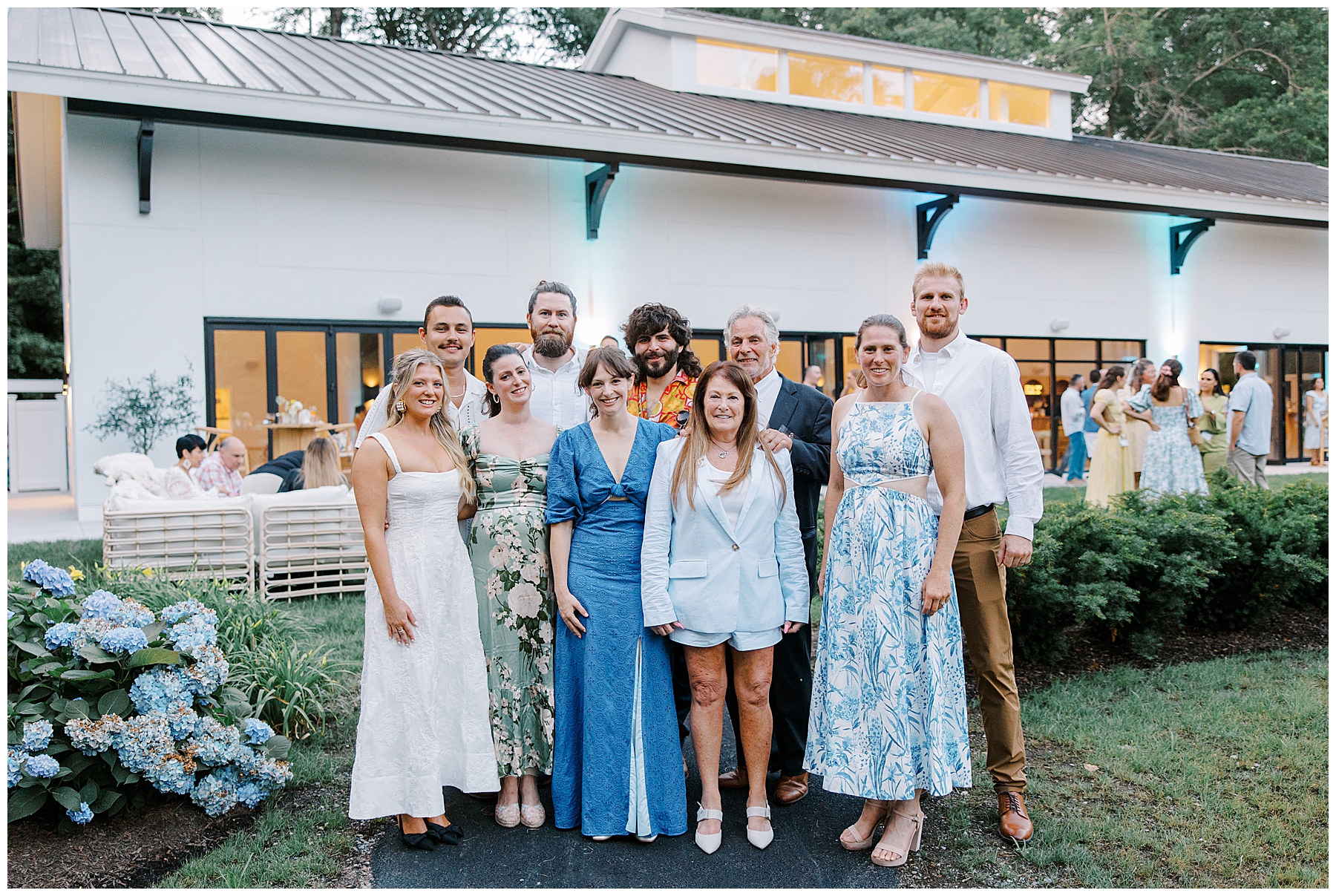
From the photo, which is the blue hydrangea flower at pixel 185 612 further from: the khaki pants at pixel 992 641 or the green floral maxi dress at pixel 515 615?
the khaki pants at pixel 992 641

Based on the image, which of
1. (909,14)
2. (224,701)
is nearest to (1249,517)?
(224,701)

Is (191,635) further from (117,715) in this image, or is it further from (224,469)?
(224,469)

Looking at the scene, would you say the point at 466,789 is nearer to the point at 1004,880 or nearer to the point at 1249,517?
the point at 1004,880

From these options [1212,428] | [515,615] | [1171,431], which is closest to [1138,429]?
[1171,431]

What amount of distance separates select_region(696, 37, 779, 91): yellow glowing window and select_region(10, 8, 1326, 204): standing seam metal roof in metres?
0.50

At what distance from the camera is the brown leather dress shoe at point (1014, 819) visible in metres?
3.56

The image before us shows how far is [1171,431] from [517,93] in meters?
10.4

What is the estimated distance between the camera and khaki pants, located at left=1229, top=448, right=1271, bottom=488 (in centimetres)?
1004

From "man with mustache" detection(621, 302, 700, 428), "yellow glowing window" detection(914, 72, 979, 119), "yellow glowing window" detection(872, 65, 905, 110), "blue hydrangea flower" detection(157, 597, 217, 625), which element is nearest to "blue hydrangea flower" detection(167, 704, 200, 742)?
"blue hydrangea flower" detection(157, 597, 217, 625)

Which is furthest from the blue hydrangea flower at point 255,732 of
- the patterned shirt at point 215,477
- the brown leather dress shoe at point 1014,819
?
the patterned shirt at point 215,477

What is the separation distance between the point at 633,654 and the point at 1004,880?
1584 millimetres

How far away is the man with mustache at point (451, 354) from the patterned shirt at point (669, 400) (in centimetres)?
70

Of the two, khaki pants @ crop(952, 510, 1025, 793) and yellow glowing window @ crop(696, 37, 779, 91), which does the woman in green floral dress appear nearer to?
khaki pants @ crop(952, 510, 1025, 793)

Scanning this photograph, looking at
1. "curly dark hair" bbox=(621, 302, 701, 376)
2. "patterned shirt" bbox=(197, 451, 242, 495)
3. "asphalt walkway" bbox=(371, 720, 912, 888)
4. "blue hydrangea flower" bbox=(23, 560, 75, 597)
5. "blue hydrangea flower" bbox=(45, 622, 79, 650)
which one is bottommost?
"asphalt walkway" bbox=(371, 720, 912, 888)
